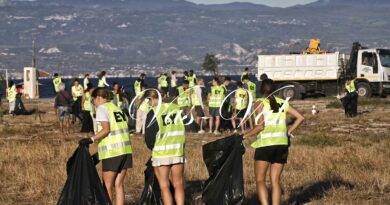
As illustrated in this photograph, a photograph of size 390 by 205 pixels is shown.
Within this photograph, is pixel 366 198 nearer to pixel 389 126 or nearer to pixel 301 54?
pixel 389 126

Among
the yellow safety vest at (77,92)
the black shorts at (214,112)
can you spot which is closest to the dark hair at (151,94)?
the black shorts at (214,112)

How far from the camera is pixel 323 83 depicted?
152 feet

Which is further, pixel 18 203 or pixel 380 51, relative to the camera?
pixel 380 51

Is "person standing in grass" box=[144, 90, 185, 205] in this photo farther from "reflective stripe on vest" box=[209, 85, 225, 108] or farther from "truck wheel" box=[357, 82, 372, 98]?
"truck wheel" box=[357, 82, 372, 98]

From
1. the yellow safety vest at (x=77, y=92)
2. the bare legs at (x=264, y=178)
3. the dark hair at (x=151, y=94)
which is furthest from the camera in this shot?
the yellow safety vest at (x=77, y=92)

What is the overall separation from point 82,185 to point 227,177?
199 cm

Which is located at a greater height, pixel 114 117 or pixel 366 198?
pixel 114 117

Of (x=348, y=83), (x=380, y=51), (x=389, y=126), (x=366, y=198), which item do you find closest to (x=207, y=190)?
(x=366, y=198)

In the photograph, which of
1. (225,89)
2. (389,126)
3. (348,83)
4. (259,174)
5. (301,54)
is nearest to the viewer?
(259,174)

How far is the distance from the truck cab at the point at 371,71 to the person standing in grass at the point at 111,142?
33.0 metres

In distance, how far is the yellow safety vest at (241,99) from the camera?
25.0 metres

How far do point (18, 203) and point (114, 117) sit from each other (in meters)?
2.91

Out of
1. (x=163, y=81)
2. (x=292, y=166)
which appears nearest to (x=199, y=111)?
(x=292, y=166)

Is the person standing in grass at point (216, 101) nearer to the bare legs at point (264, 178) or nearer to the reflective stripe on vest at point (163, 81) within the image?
the bare legs at point (264, 178)
